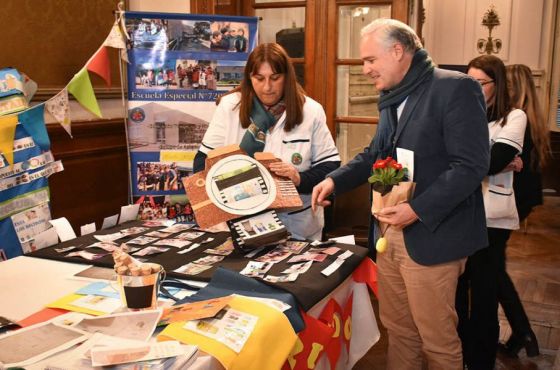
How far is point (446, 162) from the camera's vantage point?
1867mm

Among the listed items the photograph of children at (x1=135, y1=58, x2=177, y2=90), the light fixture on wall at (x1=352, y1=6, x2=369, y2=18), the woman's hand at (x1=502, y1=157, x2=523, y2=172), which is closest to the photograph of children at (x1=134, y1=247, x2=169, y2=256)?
the woman's hand at (x1=502, y1=157, x2=523, y2=172)

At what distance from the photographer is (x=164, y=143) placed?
3498mm

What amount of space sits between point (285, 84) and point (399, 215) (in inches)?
35.8

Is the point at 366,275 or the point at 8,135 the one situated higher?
the point at 8,135

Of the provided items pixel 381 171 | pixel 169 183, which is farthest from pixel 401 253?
pixel 169 183

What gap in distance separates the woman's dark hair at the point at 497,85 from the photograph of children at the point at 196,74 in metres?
1.54

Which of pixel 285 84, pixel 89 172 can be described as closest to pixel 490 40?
pixel 89 172

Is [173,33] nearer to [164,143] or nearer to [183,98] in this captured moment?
[183,98]

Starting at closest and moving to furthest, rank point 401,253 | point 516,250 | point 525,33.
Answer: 1. point 401,253
2. point 516,250
3. point 525,33

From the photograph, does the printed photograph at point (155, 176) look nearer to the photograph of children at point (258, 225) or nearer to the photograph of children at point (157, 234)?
the photograph of children at point (157, 234)

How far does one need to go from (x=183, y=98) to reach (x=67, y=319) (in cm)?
221

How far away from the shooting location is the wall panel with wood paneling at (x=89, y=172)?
3.46 meters

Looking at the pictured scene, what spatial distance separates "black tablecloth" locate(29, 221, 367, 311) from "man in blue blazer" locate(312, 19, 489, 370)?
208 mm

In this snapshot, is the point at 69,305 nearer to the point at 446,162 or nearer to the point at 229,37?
the point at 446,162
